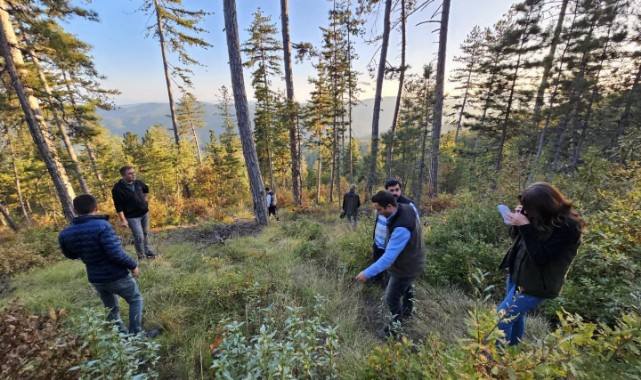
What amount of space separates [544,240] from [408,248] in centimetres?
127

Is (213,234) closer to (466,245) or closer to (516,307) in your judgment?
(466,245)

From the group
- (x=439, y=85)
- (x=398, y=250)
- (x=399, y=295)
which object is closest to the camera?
(x=398, y=250)

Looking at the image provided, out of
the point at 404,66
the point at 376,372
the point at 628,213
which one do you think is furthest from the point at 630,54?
the point at 376,372

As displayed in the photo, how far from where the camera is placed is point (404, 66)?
13.3m

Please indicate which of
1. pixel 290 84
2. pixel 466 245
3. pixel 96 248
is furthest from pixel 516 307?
pixel 290 84

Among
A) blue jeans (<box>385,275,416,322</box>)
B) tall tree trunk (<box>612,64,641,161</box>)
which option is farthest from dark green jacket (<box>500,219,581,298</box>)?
tall tree trunk (<box>612,64,641,161</box>)

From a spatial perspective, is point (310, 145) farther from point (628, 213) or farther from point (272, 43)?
point (628, 213)

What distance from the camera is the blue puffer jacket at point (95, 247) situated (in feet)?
9.02

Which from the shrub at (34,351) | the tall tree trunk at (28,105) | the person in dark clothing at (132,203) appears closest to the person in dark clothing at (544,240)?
the shrub at (34,351)

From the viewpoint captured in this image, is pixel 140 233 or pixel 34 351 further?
pixel 140 233

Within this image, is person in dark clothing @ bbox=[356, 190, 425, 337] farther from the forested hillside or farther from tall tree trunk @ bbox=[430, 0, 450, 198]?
tall tree trunk @ bbox=[430, 0, 450, 198]

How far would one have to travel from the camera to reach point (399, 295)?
3312 millimetres

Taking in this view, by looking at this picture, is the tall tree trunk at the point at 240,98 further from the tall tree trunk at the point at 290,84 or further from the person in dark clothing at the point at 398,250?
the person in dark clothing at the point at 398,250

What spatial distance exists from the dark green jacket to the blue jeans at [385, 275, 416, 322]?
3.86 feet
